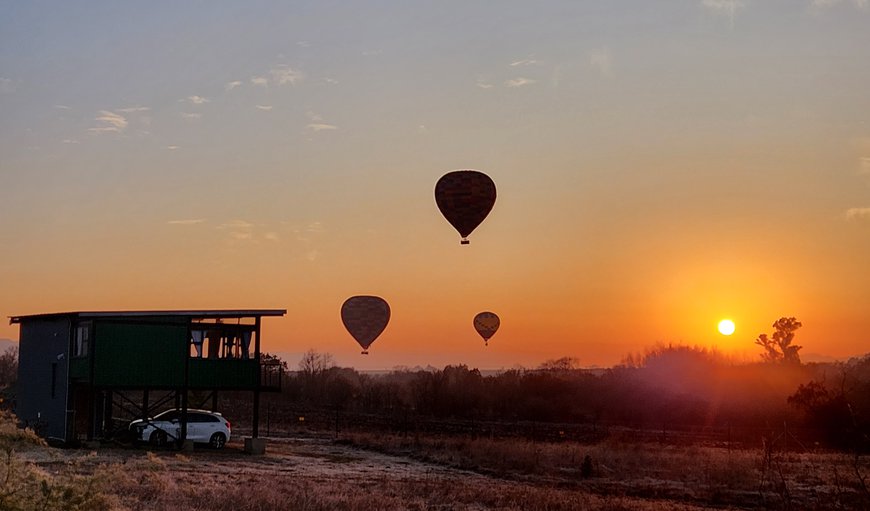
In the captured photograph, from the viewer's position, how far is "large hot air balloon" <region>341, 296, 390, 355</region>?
7650 centimetres

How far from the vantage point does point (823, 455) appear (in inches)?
1865

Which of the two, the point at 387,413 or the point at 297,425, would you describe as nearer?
the point at 297,425

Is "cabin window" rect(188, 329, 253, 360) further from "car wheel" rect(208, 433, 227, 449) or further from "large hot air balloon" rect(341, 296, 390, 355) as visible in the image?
"large hot air balloon" rect(341, 296, 390, 355)

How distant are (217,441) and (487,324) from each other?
55082 millimetres

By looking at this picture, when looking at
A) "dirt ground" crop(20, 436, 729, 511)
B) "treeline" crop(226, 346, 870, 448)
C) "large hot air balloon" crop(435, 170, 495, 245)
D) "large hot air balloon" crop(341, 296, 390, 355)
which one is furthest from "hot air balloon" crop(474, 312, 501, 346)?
"dirt ground" crop(20, 436, 729, 511)

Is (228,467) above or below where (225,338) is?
below

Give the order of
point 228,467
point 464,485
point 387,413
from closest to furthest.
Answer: point 464,485, point 228,467, point 387,413

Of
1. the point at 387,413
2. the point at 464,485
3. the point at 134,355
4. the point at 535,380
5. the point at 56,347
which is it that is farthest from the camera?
the point at 535,380

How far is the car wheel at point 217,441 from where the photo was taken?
4353cm

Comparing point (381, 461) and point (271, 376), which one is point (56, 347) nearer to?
point (271, 376)

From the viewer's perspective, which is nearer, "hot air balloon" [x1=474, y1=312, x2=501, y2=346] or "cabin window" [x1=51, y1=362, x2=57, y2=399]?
"cabin window" [x1=51, y1=362, x2=57, y2=399]

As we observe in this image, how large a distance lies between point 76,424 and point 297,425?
1046 inches

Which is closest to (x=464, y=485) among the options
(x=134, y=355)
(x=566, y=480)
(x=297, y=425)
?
(x=566, y=480)

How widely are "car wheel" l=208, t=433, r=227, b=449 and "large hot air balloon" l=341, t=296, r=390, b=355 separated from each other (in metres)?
32.4
